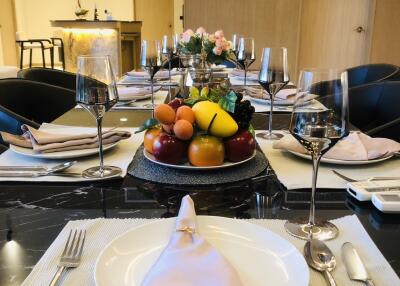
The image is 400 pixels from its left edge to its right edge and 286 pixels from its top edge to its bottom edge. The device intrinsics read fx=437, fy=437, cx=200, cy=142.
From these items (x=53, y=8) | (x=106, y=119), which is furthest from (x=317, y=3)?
(x=53, y=8)

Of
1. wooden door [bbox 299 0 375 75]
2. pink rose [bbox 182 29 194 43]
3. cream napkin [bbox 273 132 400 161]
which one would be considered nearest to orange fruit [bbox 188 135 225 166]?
cream napkin [bbox 273 132 400 161]

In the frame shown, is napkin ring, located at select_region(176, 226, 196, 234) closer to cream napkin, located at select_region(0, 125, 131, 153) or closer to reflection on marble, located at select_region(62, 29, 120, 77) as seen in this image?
cream napkin, located at select_region(0, 125, 131, 153)

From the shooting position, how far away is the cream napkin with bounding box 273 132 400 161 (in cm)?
101

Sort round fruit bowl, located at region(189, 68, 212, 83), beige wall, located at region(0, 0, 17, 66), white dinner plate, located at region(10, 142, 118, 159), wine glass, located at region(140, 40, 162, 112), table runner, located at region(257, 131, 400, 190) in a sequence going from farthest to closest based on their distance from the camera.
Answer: beige wall, located at region(0, 0, 17, 66) → wine glass, located at region(140, 40, 162, 112) → round fruit bowl, located at region(189, 68, 212, 83) → white dinner plate, located at region(10, 142, 118, 159) → table runner, located at region(257, 131, 400, 190)

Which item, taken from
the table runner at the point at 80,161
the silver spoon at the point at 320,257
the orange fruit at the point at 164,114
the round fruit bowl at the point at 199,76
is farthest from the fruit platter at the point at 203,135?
the round fruit bowl at the point at 199,76

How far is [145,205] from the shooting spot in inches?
32.0

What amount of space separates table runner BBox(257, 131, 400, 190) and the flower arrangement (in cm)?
137

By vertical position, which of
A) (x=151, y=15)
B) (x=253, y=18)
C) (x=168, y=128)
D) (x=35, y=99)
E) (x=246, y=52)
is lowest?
(x=35, y=99)

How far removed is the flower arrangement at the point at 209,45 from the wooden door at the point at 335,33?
2.75 m

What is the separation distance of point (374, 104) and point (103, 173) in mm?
1398

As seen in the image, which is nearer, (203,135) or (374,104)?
(203,135)

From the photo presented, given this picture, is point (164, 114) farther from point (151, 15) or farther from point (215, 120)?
point (151, 15)

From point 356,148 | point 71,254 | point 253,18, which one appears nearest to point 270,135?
point 356,148

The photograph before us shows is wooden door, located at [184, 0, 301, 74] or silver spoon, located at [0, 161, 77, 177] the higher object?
wooden door, located at [184, 0, 301, 74]
